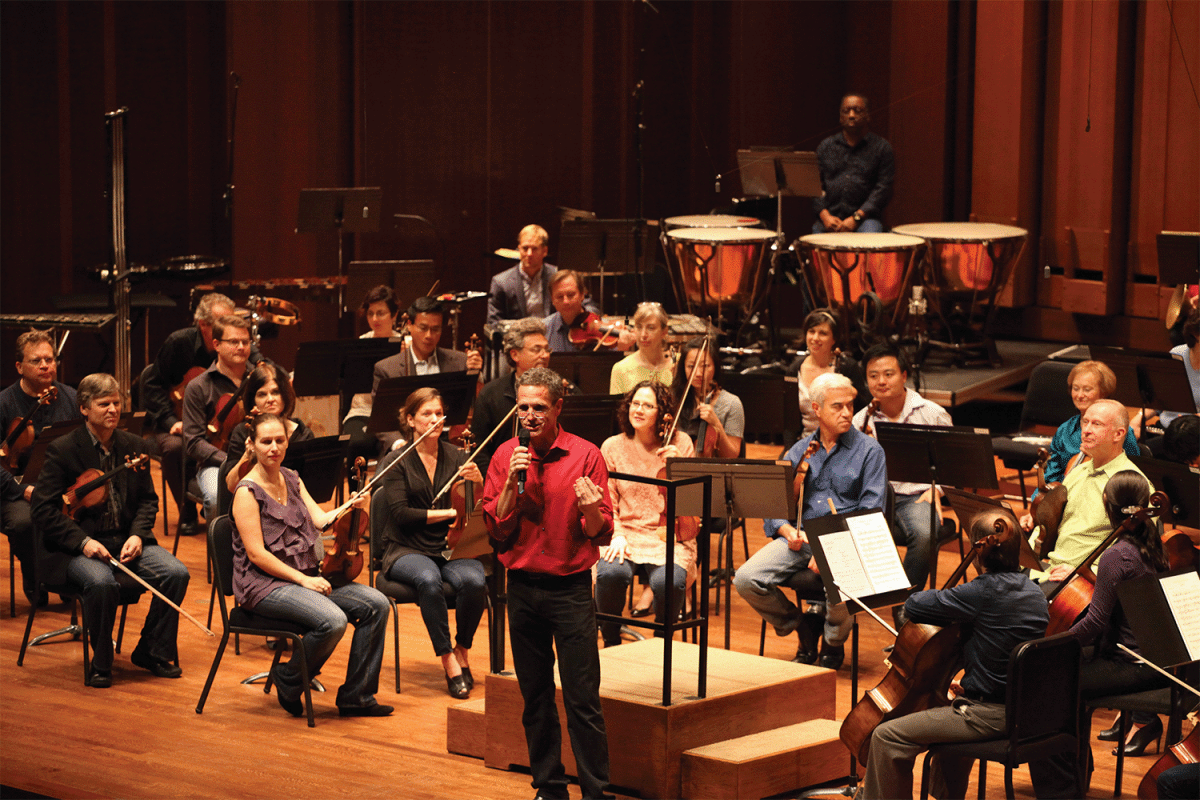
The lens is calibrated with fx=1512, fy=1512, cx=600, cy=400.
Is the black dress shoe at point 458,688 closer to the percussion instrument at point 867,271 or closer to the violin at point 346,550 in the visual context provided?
the violin at point 346,550

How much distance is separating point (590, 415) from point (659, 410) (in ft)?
1.48

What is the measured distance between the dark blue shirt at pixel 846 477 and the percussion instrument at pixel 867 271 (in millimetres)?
2807

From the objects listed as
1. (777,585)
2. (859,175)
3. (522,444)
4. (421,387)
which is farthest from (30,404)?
A: (859,175)

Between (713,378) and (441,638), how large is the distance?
1557 millimetres

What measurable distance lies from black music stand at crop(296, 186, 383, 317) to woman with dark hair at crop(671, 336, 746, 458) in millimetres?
3395

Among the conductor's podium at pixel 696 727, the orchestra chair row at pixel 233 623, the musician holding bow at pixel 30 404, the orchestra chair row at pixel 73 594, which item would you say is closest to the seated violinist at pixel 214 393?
the musician holding bow at pixel 30 404

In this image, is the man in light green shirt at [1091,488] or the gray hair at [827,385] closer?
the man in light green shirt at [1091,488]

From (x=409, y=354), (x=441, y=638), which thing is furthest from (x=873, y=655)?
(x=409, y=354)

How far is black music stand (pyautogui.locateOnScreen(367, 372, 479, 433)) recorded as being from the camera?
20.0 feet

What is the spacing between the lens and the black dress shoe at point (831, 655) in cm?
548

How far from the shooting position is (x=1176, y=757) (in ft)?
13.1

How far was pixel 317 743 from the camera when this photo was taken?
4816mm

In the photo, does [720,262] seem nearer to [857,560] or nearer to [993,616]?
[857,560]

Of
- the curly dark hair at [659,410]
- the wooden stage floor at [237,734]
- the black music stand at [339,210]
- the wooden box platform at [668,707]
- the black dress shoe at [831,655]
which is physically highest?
the black music stand at [339,210]
